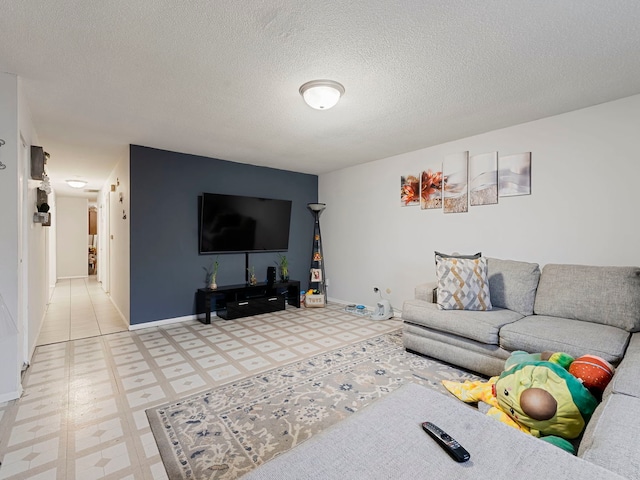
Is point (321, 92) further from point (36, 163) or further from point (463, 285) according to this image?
point (36, 163)

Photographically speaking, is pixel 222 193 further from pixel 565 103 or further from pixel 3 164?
pixel 565 103

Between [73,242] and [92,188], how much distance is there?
2253mm

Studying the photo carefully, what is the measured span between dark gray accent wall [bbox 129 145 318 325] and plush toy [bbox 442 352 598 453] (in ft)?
13.0

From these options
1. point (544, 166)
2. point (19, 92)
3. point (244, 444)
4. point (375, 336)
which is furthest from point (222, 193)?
point (544, 166)

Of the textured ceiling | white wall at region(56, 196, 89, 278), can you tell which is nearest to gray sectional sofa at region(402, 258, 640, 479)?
the textured ceiling

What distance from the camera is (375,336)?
144 inches

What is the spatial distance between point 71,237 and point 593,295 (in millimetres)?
10919

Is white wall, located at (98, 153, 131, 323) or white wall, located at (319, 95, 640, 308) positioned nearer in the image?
white wall, located at (319, 95, 640, 308)

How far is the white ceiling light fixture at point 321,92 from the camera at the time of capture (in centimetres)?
235

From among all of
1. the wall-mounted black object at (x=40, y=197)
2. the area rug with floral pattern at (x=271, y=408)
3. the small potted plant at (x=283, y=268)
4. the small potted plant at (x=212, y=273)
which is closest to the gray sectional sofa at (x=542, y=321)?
the area rug with floral pattern at (x=271, y=408)

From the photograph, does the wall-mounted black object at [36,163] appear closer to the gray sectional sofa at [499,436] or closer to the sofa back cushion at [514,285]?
the gray sectional sofa at [499,436]

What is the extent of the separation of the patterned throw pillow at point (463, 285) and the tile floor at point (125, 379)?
114cm

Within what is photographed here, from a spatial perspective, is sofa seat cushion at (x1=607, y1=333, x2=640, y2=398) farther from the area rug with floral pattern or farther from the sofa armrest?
the sofa armrest

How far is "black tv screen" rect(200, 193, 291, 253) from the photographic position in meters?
4.51
